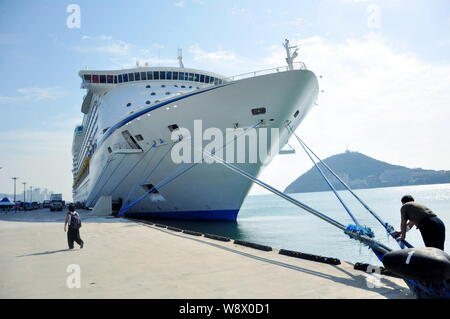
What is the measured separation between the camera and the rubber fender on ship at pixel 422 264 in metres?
3.21

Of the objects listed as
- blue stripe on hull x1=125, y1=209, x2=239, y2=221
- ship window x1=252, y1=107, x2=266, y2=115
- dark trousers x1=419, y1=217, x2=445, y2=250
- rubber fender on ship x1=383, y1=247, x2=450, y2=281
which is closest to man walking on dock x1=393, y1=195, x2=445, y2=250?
dark trousers x1=419, y1=217, x2=445, y2=250

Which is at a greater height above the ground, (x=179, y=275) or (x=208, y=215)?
(x=179, y=275)

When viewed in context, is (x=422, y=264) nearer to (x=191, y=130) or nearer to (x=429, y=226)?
(x=429, y=226)

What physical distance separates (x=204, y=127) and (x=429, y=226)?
39.6 ft

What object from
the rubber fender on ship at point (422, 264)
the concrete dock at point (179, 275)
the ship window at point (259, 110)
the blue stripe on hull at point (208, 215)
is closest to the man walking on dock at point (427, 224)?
the concrete dock at point (179, 275)

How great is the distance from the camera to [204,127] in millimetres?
15508

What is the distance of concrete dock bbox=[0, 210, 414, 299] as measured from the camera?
413 centimetres

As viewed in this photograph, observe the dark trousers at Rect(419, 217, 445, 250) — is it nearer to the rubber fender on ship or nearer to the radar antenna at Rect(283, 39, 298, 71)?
the rubber fender on ship

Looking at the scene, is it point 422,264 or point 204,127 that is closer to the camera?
point 422,264

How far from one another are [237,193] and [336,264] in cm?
1174

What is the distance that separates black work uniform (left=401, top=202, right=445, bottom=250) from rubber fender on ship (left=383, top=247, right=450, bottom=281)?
1.00 metres

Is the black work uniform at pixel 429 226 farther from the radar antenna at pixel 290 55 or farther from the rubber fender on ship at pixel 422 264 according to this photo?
the radar antenna at pixel 290 55

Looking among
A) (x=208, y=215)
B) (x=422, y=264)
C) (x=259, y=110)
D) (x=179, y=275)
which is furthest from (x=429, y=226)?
(x=208, y=215)

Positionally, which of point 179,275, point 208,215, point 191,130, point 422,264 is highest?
Result: point 191,130
